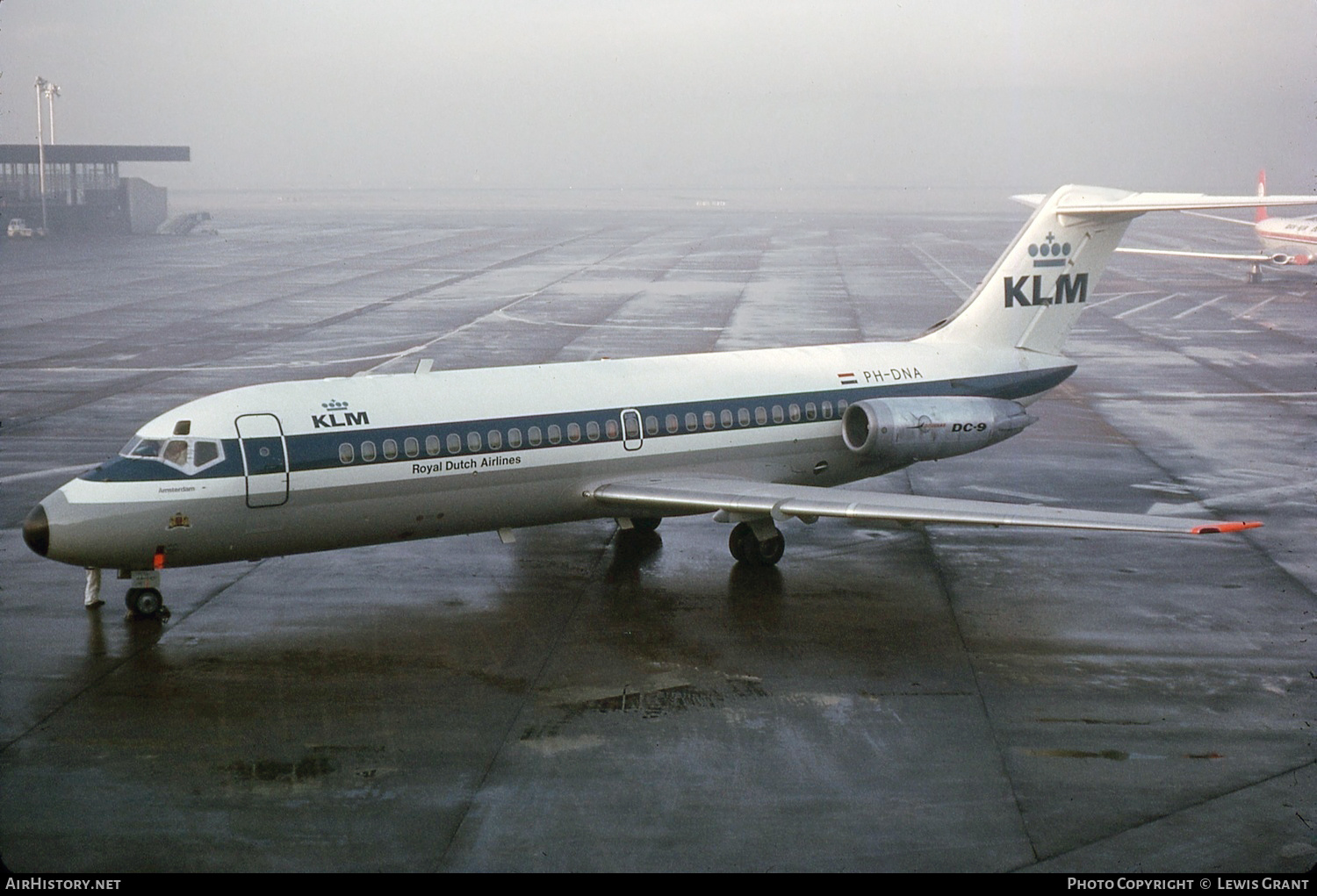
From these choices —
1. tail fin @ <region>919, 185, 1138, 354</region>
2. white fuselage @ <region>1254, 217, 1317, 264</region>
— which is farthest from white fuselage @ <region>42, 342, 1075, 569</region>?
white fuselage @ <region>1254, 217, 1317, 264</region>

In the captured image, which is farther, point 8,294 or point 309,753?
point 8,294

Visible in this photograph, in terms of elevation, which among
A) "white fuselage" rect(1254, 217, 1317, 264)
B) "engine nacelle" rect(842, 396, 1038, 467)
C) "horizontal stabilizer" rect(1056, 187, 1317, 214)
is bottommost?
"engine nacelle" rect(842, 396, 1038, 467)

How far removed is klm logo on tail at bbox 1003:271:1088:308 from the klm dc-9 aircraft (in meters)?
0.03

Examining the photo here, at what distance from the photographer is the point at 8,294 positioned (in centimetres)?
5969

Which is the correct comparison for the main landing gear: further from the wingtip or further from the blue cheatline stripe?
the wingtip

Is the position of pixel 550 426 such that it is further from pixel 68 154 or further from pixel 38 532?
pixel 68 154

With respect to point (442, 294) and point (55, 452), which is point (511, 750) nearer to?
point (55, 452)

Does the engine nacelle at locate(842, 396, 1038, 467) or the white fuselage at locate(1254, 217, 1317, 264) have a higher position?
the white fuselage at locate(1254, 217, 1317, 264)

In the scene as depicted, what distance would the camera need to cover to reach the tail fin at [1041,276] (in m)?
23.8

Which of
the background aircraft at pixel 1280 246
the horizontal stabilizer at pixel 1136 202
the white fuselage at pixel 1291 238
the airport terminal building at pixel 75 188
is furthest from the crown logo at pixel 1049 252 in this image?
the airport terminal building at pixel 75 188

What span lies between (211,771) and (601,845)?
4.08 meters

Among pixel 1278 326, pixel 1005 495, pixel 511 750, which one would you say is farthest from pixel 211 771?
pixel 1278 326

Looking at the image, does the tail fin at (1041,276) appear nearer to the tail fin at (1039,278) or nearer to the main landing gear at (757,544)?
the tail fin at (1039,278)

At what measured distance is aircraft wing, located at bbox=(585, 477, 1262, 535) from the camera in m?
16.8
